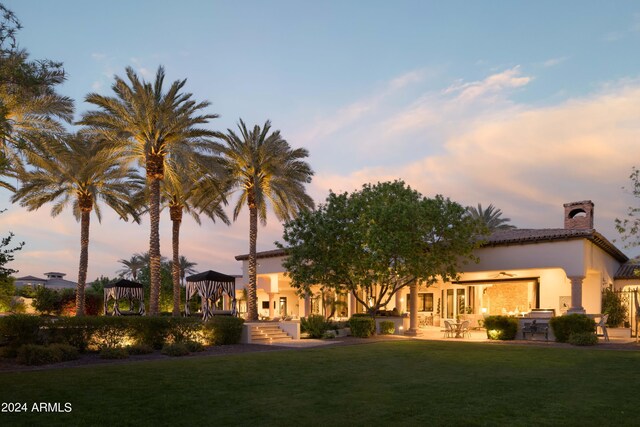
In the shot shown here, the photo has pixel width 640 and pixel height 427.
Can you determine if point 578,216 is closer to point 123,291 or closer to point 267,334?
point 267,334

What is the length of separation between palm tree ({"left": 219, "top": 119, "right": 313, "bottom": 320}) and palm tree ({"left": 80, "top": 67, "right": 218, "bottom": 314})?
12.3 feet

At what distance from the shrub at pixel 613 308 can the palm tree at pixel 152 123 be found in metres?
23.0

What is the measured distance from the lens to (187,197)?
1328 inches

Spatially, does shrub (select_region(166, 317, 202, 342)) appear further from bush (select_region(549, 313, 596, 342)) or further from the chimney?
the chimney

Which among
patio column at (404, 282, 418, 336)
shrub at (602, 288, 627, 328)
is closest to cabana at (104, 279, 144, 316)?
patio column at (404, 282, 418, 336)

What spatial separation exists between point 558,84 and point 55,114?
20.2m

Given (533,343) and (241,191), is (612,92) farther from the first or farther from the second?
(241,191)

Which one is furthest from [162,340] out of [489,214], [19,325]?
[489,214]

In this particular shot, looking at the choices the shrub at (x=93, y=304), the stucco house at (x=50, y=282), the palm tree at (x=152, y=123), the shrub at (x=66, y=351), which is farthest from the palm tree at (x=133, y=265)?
the shrub at (x=66, y=351)

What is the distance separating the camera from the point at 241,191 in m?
33.1

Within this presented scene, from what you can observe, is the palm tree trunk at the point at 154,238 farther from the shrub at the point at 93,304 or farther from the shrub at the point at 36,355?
the shrub at the point at 93,304

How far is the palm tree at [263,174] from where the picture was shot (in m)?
31.1

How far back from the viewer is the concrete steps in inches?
984

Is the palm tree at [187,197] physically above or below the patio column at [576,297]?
above
